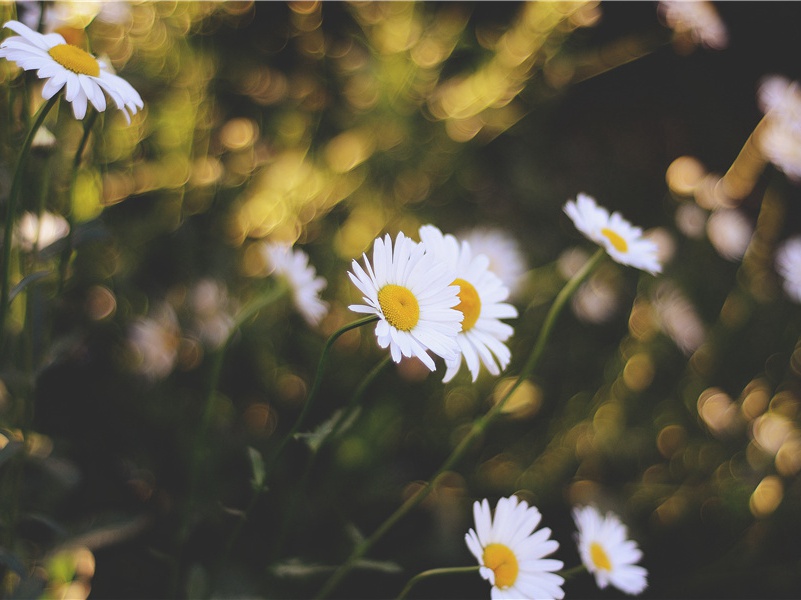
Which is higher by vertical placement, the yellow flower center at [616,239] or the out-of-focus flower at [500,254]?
the yellow flower center at [616,239]

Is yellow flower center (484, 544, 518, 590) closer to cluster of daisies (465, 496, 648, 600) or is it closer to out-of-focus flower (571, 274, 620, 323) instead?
cluster of daisies (465, 496, 648, 600)

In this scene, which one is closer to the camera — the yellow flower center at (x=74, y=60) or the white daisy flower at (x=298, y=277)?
the yellow flower center at (x=74, y=60)

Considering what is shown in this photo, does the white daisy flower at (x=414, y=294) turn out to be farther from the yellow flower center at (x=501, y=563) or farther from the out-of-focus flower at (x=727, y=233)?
the out-of-focus flower at (x=727, y=233)

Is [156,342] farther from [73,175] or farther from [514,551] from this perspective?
[514,551]

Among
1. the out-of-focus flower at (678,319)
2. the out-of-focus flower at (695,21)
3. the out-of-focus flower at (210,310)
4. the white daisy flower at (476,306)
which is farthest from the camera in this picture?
the out-of-focus flower at (678,319)

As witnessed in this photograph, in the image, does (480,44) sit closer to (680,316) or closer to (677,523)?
(680,316)

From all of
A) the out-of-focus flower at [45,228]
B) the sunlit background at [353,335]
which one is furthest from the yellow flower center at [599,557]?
the out-of-focus flower at [45,228]
